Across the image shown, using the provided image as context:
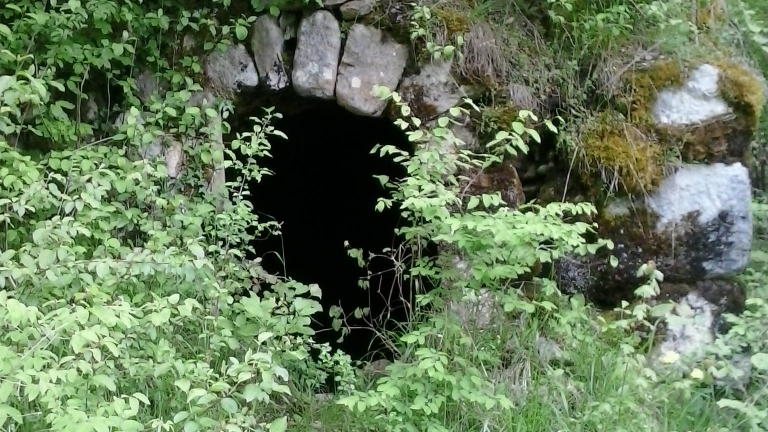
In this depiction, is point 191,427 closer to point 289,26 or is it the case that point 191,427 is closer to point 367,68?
point 367,68

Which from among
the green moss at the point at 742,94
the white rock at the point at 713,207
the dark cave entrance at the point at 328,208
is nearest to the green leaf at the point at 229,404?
the white rock at the point at 713,207

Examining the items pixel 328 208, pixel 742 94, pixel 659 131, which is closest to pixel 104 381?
pixel 659 131

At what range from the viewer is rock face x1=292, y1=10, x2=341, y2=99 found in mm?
3119

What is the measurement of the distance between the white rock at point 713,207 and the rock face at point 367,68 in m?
1.37

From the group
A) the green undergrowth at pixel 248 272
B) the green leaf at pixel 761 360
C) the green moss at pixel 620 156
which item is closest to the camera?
the green undergrowth at pixel 248 272

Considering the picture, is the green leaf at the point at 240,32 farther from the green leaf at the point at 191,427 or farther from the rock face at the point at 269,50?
the green leaf at the point at 191,427

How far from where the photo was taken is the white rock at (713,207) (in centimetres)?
305

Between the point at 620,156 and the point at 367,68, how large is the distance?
4.16ft

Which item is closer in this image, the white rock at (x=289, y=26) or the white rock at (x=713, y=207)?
the white rock at (x=713, y=207)

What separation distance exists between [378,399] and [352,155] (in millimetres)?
2661

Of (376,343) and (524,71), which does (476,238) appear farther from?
(376,343)

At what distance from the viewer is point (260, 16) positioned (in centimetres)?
315

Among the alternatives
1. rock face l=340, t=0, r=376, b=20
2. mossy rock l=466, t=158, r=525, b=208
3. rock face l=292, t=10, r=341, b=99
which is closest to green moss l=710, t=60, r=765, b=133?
mossy rock l=466, t=158, r=525, b=208

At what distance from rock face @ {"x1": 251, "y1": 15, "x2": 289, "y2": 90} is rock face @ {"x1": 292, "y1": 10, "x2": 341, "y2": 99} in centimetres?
9
